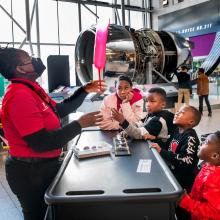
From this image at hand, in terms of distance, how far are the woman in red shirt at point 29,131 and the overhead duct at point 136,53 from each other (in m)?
2.00

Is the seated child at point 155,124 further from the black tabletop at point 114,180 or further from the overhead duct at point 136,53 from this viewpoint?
the overhead duct at point 136,53

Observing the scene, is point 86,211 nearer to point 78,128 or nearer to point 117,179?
point 117,179

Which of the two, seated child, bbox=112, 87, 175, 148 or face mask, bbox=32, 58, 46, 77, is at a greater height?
face mask, bbox=32, 58, 46, 77

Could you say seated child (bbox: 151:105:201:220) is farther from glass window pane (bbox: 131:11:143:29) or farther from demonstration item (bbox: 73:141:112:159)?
glass window pane (bbox: 131:11:143:29)

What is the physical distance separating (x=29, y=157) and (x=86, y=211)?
18.4 inches

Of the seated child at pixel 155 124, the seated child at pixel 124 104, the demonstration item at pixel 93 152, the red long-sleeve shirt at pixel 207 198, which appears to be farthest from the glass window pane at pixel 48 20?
the red long-sleeve shirt at pixel 207 198

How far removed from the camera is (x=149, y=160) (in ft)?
5.47

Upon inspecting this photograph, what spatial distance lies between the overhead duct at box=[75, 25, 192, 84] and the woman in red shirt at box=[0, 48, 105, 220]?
200 cm

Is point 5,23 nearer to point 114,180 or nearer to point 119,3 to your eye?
point 119,3

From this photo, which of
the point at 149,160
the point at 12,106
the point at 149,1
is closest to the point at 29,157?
the point at 12,106

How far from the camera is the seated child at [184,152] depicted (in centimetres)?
194

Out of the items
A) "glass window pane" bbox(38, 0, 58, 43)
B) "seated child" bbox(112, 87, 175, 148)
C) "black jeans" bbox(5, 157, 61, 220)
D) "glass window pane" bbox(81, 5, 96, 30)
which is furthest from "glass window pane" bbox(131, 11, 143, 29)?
"black jeans" bbox(5, 157, 61, 220)

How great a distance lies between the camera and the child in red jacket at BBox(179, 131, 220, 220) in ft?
5.07

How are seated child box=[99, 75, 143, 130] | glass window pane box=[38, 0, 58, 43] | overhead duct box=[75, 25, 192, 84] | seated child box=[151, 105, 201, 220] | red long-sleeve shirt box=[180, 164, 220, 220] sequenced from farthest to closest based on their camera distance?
glass window pane box=[38, 0, 58, 43], overhead duct box=[75, 25, 192, 84], seated child box=[99, 75, 143, 130], seated child box=[151, 105, 201, 220], red long-sleeve shirt box=[180, 164, 220, 220]
